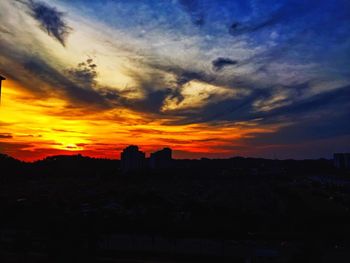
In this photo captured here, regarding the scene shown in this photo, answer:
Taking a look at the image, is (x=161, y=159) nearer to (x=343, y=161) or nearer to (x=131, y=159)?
(x=131, y=159)

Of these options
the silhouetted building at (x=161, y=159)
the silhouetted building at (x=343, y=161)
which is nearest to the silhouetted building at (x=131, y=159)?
the silhouetted building at (x=161, y=159)

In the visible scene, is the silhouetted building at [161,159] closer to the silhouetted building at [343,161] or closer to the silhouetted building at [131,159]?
the silhouetted building at [131,159]

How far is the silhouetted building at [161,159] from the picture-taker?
171 meters

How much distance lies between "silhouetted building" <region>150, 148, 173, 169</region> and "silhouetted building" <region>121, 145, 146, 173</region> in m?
12.4

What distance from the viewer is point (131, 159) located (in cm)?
15712

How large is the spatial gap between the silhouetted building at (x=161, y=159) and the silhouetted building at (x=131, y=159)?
12.4 m

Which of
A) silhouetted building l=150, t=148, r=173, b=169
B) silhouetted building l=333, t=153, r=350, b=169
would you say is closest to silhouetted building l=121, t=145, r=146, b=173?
silhouetted building l=150, t=148, r=173, b=169

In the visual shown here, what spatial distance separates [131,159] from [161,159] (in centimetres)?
1985

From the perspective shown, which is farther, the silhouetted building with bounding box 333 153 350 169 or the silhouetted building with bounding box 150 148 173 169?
the silhouetted building with bounding box 333 153 350 169

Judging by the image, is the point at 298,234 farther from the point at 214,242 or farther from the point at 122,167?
the point at 122,167

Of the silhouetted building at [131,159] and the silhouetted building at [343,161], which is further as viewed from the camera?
the silhouetted building at [343,161]

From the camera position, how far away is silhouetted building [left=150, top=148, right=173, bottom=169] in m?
171

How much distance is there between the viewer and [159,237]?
110 ft

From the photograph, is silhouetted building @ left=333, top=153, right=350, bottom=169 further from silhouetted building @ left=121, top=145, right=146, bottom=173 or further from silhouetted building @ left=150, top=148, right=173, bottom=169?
silhouetted building @ left=121, top=145, right=146, bottom=173
